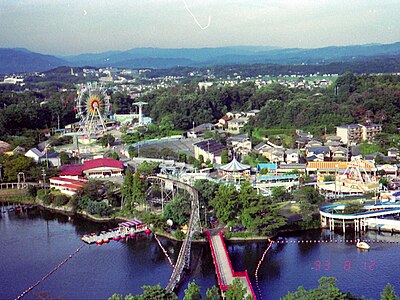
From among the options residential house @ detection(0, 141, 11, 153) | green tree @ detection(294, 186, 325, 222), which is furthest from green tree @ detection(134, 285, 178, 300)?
residential house @ detection(0, 141, 11, 153)

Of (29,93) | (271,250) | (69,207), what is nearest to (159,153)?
(69,207)

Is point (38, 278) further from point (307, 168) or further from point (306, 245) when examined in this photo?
point (307, 168)

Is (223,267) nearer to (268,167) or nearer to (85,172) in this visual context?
(268,167)

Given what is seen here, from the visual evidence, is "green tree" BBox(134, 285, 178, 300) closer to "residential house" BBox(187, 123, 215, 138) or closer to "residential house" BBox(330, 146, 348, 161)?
"residential house" BBox(330, 146, 348, 161)

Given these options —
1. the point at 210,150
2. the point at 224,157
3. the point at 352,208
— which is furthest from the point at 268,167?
the point at 352,208

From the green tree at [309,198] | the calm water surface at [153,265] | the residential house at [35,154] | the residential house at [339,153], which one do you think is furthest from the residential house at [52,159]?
the residential house at [339,153]

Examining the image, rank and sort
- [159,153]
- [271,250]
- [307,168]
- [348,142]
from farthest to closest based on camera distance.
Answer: [348,142]
[159,153]
[307,168]
[271,250]

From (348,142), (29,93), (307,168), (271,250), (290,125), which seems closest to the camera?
(271,250)
